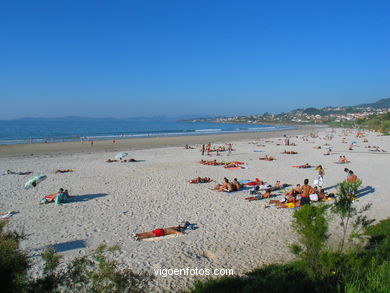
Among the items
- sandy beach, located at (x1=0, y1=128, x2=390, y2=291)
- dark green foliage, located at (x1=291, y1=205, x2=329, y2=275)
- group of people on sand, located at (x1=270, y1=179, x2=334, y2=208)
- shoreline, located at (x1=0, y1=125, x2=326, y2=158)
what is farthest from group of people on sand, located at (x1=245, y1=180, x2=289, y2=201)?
shoreline, located at (x1=0, y1=125, x2=326, y2=158)

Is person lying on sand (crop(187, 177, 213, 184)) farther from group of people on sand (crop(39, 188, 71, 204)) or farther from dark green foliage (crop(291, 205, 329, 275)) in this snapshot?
dark green foliage (crop(291, 205, 329, 275))

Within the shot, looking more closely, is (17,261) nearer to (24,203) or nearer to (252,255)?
(252,255)

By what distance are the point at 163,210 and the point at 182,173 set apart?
6429 mm

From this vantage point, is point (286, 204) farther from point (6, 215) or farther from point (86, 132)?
point (86, 132)

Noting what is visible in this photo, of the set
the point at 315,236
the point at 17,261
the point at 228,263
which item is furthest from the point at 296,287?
the point at 17,261

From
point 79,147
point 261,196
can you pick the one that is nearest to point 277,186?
point 261,196

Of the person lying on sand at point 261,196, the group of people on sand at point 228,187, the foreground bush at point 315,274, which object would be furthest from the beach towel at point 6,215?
the person lying on sand at point 261,196

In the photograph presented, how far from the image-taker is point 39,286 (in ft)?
10.0

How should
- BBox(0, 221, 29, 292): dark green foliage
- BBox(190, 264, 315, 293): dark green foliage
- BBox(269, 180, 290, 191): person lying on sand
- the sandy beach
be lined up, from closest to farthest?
1. BBox(0, 221, 29, 292): dark green foliage
2. BBox(190, 264, 315, 293): dark green foliage
3. the sandy beach
4. BBox(269, 180, 290, 191): person lying on sand

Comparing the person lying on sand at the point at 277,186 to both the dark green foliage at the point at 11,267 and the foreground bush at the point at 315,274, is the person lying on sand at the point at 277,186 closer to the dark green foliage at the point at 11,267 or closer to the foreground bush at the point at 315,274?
the foreground bush at the point at 315,274

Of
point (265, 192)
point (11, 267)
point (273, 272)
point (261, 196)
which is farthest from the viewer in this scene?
point (265, 192)

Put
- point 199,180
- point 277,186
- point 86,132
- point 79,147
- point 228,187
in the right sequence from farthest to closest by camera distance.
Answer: point 86,132 < point 79,147 < point 199,180 < point 277,186 < point 228,187

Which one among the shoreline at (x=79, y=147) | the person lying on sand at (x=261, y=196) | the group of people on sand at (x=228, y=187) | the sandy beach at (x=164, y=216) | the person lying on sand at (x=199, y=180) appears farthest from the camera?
the shoreline at (x=79, y=147)

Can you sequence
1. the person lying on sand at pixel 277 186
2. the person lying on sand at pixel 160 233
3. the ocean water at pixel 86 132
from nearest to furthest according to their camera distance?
the person lying on sand at pixel 160 233 < the person lying on sand at pixel 277 186 < the ocean water at pixel 86 132
